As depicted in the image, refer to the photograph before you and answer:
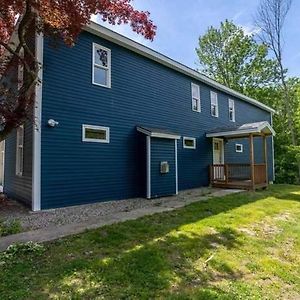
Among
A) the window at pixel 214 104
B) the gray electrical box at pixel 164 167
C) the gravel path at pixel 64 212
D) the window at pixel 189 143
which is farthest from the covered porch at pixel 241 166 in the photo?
the gravel path at pixel 64 212

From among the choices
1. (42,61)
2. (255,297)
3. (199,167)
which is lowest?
(255,297)

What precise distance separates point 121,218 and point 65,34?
15.5ft

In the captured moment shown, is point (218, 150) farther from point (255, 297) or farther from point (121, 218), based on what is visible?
point (255, 297)

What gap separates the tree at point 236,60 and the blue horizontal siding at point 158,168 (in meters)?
21.8

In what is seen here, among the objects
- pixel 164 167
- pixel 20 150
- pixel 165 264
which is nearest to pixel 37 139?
pixel 20 150

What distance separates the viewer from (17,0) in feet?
20.8

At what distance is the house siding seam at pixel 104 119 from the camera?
800 cm

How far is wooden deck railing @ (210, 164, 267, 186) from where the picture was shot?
13.2 meters

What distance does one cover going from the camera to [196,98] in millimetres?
14352

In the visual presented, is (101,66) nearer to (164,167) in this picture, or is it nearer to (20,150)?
(20,150)

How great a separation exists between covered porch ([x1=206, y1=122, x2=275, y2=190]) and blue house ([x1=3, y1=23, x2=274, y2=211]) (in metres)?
0.06

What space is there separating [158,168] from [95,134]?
2.59 m

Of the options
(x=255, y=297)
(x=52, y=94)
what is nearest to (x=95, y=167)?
(x=52, y=94)

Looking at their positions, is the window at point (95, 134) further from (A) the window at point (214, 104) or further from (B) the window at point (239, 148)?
(B) the window at point (239, 148)
